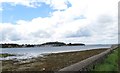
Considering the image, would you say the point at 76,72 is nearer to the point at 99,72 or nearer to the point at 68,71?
the point at 68,71

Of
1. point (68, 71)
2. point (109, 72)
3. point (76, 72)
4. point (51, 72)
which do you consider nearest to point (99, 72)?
point (109, 72)

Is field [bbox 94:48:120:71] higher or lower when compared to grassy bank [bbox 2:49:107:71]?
higher

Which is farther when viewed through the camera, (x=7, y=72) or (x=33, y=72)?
(x=7, y=72)

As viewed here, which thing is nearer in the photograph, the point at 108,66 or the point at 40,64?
the point at 108,66

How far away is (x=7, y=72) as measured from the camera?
85.7 ft

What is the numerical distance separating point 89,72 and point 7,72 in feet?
31.6

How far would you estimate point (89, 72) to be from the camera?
1930cm

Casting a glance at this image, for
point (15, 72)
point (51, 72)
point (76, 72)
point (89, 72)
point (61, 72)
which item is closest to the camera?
point (61, 72)

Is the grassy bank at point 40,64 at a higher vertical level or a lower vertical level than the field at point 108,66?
lower

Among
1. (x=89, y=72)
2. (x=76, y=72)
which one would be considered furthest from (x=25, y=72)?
(x=76, y=72)

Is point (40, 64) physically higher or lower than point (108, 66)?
lower

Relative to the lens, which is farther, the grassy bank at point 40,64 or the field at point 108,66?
the grassy bank at point 40,64

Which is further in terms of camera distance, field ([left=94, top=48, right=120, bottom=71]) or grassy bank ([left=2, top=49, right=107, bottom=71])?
grassy bank ([left=2, top=49, right=107, bottom=71])

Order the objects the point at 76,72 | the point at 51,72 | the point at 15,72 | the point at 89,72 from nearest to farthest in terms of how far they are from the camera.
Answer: the point at 76,72 < the point at 89,72 < the point at 51,72 < the point at 15,72
